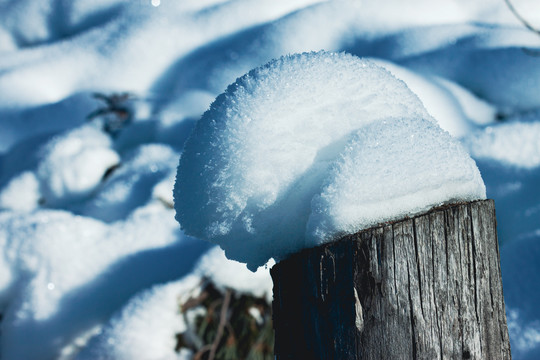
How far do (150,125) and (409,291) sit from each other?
10.0 ft

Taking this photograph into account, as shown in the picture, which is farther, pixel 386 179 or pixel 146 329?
pixel 146 329

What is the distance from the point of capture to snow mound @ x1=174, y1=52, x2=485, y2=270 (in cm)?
83

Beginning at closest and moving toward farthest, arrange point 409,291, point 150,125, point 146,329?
point 409,291, point 146,329, point 150,125

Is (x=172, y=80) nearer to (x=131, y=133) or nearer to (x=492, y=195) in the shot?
(x=131, y=133)

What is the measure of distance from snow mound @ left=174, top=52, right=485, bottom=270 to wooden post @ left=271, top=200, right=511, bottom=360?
0.04 m

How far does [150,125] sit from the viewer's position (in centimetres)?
355

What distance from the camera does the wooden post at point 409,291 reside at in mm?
759

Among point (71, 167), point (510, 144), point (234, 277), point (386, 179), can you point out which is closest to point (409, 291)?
point (386, 179)

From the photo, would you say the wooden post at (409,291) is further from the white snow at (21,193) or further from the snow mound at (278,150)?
the white snow at (21,193)

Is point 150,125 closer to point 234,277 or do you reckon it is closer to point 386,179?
point 234,277

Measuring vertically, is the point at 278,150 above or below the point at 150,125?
below

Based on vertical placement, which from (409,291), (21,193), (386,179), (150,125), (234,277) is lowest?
(409,291)

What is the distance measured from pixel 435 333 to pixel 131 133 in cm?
311

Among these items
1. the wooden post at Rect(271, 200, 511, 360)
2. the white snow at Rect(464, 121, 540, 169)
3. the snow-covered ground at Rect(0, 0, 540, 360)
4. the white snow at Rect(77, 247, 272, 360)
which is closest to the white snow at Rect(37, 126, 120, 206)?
the snow-covered ground at Rect(0, 0, 540, 360)
